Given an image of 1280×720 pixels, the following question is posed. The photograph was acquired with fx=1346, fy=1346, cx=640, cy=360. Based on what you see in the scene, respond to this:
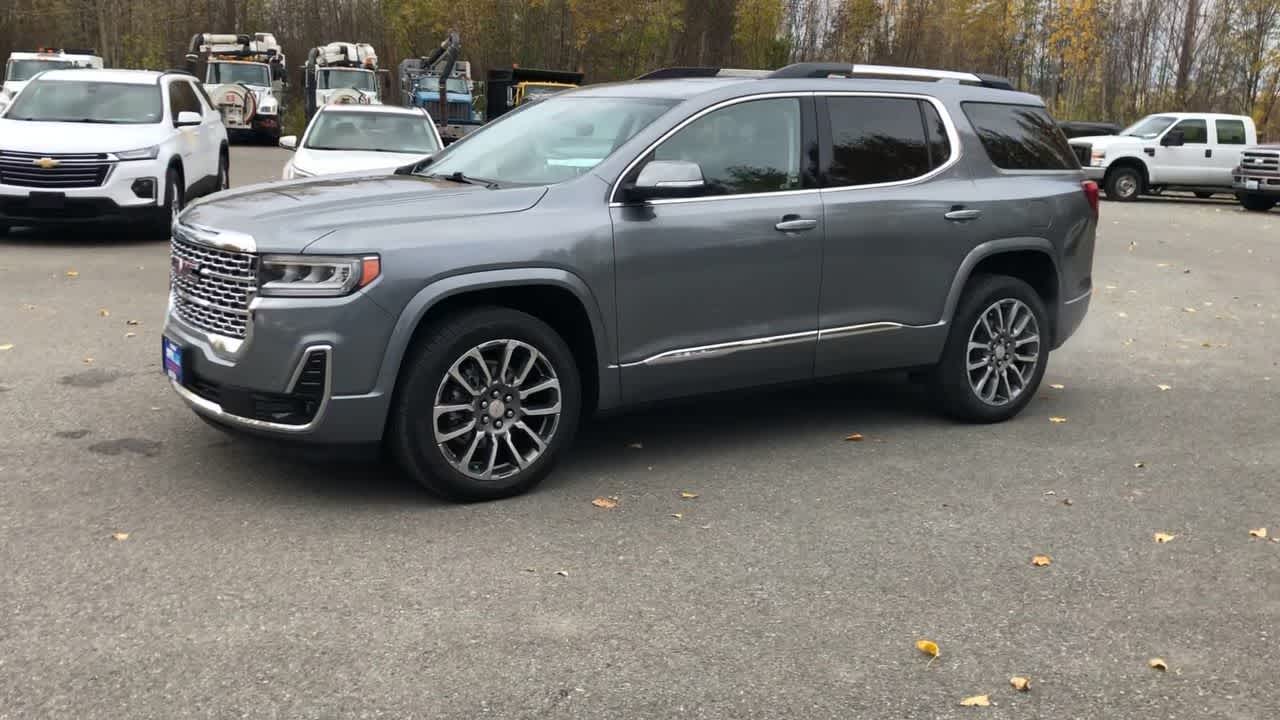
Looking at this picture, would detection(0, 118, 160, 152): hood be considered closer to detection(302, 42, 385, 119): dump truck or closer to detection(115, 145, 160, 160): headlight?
detection(115, 145, 160, 160): headlight

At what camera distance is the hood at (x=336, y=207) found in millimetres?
5168

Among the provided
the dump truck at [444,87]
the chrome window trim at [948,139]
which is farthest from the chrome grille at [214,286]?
the dump truck at [444,87]

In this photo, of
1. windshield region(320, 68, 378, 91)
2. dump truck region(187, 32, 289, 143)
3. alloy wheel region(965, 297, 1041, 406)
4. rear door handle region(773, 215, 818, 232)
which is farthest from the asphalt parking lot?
windshield region(320, 68, 378, 91)

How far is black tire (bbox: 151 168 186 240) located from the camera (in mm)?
13820

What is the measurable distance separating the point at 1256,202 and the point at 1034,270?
826 inches

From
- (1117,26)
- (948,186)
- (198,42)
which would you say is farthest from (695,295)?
(1117,26)

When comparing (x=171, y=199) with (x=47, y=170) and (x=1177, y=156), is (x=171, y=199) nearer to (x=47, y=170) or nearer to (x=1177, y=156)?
(x=47, y=170)

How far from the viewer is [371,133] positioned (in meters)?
14.5

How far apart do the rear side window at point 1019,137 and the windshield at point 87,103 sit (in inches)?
399

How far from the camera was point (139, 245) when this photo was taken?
14.0 metres

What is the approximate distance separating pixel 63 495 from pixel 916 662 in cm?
344

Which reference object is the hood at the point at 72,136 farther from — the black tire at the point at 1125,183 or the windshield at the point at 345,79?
the windshield at the point at 345,79

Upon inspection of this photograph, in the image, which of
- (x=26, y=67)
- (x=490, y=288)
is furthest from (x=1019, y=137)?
(x=26, y=67)

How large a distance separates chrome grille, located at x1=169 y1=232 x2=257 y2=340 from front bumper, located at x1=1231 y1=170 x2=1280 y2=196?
2366 centimetres
